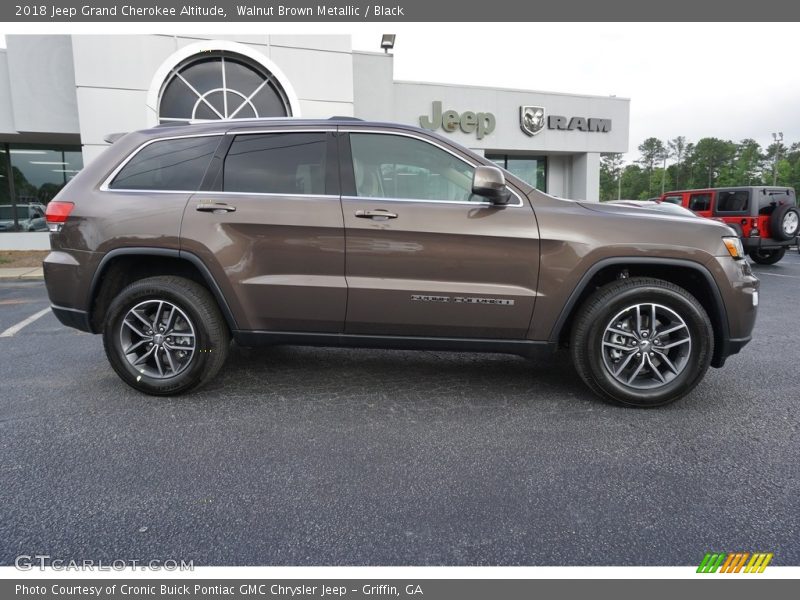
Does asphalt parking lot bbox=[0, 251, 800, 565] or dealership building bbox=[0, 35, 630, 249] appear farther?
dealership building bbox=[0, 35, 630, 249]

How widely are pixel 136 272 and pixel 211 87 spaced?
410 inches

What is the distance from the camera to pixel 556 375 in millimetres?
4105

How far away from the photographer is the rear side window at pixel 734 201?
1220cm

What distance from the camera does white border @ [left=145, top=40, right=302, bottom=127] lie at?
39.2ft

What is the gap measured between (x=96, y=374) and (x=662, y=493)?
414 cm

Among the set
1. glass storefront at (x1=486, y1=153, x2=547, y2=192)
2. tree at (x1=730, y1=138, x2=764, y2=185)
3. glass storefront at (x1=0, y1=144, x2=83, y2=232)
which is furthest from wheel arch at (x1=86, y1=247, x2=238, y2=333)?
tree at (x1=730, y1=138, x2=764, y2=185)

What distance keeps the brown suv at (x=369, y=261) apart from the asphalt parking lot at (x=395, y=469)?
0.41 meters

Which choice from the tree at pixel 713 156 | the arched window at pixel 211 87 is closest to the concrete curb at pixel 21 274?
the arched window at pixel 211 87

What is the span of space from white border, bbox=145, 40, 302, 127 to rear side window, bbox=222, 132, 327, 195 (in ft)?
32.2

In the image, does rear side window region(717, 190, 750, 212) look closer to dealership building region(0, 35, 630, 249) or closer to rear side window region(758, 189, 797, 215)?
rear side window region(758, 189, 797, 215)

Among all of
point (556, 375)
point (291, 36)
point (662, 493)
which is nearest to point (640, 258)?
point (556, 375)

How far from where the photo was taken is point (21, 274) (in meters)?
11.0

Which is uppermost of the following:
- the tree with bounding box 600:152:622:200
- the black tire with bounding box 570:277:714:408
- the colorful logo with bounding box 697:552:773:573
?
the tree with bounding box 600:152:622:200

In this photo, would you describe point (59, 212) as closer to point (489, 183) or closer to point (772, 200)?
point (489, 183)
